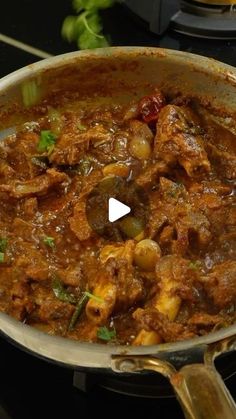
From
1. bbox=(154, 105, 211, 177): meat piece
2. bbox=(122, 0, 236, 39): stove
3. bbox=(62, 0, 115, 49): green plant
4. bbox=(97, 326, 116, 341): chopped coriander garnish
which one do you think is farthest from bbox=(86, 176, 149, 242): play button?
bbox=(122, 0, 236, 39): stove

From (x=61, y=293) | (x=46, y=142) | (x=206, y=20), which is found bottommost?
(x=61, y=293)

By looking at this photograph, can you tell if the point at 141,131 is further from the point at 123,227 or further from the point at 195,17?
the point at 195,17

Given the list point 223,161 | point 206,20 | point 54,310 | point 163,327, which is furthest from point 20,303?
point 206,20

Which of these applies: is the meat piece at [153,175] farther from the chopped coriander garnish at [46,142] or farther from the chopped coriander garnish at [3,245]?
the chopped coriander garnish at [3,245]

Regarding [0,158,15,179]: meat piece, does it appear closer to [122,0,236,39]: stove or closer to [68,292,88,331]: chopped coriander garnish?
[68,292,88,331]: chopped coriander garnish

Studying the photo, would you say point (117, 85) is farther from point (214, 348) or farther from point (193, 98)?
point (214, 348)

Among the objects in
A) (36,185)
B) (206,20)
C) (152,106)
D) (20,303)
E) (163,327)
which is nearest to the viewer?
(163,327)

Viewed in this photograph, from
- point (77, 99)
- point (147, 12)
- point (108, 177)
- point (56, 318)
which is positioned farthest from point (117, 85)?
point (56, 318)
